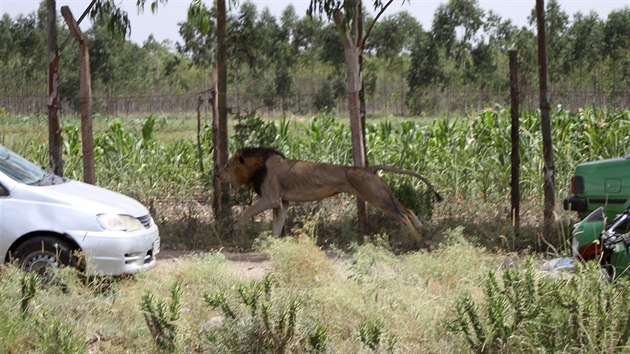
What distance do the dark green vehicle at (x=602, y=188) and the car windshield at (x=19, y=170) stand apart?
5.96m

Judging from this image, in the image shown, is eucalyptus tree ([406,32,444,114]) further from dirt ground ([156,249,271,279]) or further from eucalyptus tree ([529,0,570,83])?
dirt ground ([156,249,271,279])

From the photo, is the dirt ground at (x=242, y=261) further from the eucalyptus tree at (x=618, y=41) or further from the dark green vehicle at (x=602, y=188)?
the eucalyptus tree at (x=618, y=41)

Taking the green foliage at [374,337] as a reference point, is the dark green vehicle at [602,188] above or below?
above

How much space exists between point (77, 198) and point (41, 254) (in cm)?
64

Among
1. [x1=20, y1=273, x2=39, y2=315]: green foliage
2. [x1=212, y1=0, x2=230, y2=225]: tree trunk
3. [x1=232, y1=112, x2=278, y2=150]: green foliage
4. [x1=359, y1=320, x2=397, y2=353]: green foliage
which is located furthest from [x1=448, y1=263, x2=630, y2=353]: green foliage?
[x1=232, y1=112, x2=278, y2=150]: green foliage

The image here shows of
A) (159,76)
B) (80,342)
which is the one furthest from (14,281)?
(159,76)

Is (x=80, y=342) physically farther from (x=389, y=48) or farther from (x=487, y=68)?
(x=389, y=48)

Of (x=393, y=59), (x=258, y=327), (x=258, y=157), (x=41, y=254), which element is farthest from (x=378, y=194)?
(x=393, y=59)

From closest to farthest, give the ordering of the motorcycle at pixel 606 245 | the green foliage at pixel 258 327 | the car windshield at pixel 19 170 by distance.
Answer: the motorcycle at pixel 606 245 < the green foliage at pixel 258 327 < the car windshield at pixel 19 170

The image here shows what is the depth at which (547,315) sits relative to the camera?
643 cm

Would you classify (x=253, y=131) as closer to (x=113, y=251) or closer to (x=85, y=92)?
(x=85, y=92)

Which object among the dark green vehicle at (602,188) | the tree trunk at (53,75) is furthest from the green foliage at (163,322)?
the tree trunk at (53,75)

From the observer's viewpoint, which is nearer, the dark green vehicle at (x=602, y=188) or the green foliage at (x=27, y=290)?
the green foliage at (x=27, y=290)

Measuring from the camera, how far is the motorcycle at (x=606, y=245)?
6562mm
